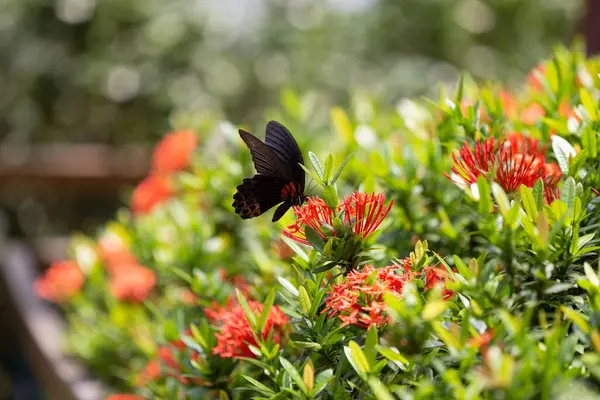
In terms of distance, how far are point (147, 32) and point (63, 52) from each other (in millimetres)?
702

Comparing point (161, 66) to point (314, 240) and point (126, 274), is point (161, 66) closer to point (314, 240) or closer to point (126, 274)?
point (126, 274)

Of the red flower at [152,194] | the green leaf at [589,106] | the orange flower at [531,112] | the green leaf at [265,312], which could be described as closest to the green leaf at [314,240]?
the green leaf at [265,312]

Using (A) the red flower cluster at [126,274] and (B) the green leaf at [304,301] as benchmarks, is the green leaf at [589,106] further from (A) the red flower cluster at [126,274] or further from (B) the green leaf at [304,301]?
(A) the red flower cluster at [126,274]

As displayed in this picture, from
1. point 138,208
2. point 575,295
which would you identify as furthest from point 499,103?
point 138,208

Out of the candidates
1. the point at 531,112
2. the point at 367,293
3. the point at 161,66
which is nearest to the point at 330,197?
the point at 367,293

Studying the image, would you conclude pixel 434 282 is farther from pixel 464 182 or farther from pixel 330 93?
pixel 330 93

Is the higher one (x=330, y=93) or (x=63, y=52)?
(x=63, y=52)

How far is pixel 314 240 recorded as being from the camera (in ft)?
2.72

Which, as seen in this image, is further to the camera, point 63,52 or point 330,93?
point 330,93

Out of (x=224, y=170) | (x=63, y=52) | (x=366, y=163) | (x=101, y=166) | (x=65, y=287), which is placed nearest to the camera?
(x=366, y=163)

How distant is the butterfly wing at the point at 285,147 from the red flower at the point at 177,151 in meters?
1.03

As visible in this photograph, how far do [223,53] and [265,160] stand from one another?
5450mm

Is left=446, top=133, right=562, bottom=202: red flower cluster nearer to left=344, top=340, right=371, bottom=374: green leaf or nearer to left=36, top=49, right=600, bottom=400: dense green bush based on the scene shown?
left=36, top=49, right=600, bottom=400: dense green bush

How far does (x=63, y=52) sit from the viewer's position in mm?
5227
